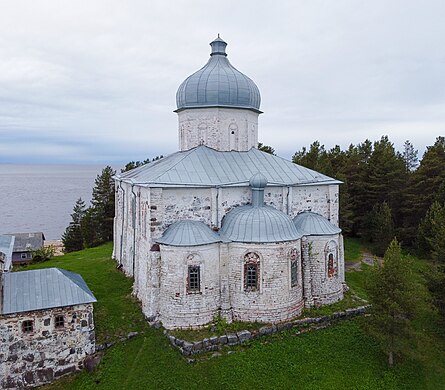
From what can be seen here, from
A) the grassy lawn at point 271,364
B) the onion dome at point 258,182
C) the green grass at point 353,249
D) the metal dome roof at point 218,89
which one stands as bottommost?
the grassy lawn at point 271,364

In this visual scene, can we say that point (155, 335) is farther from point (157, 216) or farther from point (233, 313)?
point (157, 216)

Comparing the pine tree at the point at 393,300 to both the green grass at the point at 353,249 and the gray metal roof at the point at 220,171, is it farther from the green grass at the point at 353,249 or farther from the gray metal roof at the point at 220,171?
the green grass at the point at 353,249

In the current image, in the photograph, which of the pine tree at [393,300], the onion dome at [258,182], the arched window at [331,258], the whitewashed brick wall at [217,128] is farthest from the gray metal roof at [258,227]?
the whitewashed brick wall at [217,128]

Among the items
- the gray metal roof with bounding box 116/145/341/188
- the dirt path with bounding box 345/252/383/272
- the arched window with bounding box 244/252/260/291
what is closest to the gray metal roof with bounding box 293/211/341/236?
the gray metal roof with bounding box 116/145/341/188

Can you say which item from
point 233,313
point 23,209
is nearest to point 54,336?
point 233,313

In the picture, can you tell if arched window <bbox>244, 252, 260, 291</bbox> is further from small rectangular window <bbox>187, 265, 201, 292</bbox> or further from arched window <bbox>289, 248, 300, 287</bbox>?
small rectangular window <bbox>187, 265, 201, 292</bbox>

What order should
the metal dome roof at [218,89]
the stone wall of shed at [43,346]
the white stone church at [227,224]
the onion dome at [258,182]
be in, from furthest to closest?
the metal dome roof at [218,89] < the onion dome at [258,182] < the white stone church at [227,224] < the stone wall of shed at [43,346]
